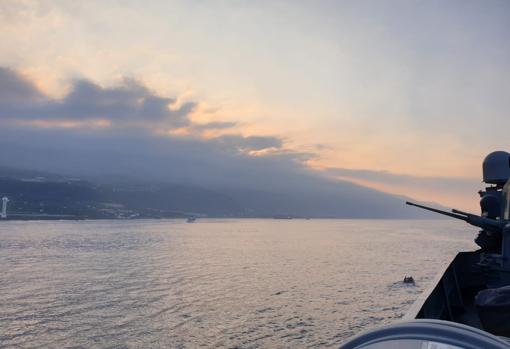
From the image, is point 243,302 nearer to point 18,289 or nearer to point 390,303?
point 390,303

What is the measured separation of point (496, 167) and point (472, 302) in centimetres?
907

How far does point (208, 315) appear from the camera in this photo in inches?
986

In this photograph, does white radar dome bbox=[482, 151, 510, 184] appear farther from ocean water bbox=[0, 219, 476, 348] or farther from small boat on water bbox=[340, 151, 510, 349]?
ocean water bbox=[0, 219, 476, 348]

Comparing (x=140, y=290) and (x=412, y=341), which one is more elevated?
(x=412, y=341)

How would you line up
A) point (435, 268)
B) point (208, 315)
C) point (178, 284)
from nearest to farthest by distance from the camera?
point (208, 315), point (178, 284), point (435, 268)

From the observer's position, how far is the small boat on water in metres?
2.19

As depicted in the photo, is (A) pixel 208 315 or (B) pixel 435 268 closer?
(A) pixel 208 315

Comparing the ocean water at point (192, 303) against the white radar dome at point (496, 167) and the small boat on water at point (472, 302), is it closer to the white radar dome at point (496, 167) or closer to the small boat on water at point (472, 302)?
the small boat on water at point (472, 302)

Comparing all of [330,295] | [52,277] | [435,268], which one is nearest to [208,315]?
[330,295]

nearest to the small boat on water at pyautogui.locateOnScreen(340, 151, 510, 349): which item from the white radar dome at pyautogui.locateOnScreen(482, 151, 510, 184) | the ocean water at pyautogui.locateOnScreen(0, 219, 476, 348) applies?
the white radar dome at pyautogui.locateOnScreen(482, 151, 510, 184)

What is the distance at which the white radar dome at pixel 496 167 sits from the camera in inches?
859

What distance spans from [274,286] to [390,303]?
10.4 m

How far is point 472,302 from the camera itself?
51.9 feet

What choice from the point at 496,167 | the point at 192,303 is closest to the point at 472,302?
the point at 496,167
